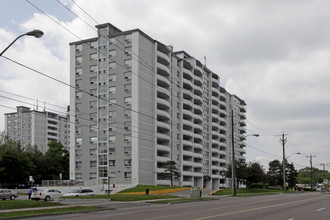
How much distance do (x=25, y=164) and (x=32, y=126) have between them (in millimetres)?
73350

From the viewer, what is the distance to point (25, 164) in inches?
4031

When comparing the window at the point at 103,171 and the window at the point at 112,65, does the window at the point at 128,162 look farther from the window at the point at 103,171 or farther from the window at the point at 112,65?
the window at the point at 112,65

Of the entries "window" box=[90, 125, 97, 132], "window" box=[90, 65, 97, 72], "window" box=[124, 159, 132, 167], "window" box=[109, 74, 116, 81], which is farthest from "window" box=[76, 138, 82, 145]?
"window" box=[90, 65, 97, 72]

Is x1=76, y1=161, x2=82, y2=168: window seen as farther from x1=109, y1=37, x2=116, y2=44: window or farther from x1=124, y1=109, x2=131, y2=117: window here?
x1=109, y1=37, x2=116, y2=44: window

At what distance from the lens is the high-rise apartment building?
8350 centimetres

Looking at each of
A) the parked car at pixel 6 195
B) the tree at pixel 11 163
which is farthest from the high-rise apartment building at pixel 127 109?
the parked car at pixel 6 195

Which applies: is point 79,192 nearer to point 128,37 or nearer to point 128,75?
point 128,75

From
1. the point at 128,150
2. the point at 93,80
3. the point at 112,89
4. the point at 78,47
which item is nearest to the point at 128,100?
the point at 112,89

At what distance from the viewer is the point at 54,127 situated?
600 ft

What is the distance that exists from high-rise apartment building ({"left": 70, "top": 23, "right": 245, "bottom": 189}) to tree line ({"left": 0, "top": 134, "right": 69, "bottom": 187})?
17616mm

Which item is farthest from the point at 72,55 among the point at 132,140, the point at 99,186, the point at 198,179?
the point at 198,179

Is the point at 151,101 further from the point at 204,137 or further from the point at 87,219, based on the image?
the point at 87,219

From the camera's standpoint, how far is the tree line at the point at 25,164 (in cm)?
9688

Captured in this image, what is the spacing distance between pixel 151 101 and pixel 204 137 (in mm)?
33407
